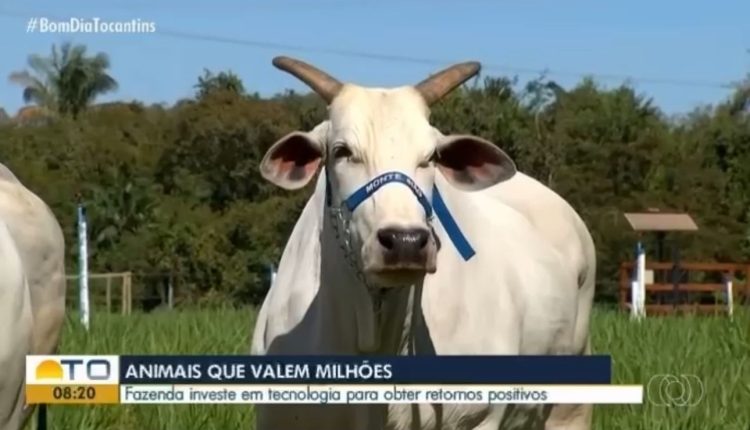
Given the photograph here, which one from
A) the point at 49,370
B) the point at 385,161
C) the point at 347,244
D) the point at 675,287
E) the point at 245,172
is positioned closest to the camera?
the point at 385,161

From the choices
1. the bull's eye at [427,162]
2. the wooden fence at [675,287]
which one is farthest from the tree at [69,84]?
the bull's eye at [427,162]

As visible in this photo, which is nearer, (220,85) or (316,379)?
(316,379)

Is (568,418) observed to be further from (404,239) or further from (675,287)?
(675,287)

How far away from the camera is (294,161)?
446cm

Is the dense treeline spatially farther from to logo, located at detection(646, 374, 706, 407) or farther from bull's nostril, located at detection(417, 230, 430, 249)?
bull's nostril, located at detection(417, 230, 430, 249)

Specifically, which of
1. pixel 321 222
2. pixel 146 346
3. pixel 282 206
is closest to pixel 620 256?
pixel 282 206

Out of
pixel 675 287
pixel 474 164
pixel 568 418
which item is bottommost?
pixel 675 287

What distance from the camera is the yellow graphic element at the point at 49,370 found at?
4.59 metres

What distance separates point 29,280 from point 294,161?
0.95 metres

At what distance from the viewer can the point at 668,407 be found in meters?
7.49

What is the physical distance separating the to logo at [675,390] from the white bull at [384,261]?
7.84 feet

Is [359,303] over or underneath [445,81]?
underneath
